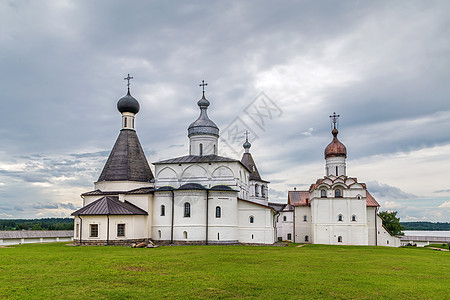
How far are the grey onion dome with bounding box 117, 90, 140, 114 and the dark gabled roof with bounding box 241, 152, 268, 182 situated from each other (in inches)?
559

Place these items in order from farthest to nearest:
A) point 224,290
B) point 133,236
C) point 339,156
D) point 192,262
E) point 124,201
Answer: point 339,156
point 124,201
point 133,236
point 192,262
point 224,290

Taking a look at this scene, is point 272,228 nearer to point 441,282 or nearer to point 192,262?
point 192,262

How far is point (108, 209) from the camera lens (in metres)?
27.5

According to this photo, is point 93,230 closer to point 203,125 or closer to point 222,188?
point 222,188

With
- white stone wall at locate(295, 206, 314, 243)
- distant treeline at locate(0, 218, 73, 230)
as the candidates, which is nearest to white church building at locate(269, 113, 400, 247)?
white stone wall at locate(295, 206, 314, 243)

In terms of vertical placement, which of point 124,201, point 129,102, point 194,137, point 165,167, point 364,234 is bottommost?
point 364,234

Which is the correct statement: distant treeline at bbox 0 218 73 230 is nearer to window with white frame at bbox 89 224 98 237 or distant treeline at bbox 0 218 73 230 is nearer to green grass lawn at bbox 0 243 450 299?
window with white frame at bbox 89 224 98 237

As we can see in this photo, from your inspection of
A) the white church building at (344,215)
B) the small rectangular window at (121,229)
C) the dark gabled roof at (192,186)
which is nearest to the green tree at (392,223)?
the white church building at (344,215)

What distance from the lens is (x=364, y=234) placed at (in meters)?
33.6

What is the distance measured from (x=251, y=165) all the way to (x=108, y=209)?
19553 millimetres

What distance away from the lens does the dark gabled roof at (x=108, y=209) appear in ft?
89.8

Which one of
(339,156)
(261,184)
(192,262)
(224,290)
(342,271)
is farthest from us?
(261,184)

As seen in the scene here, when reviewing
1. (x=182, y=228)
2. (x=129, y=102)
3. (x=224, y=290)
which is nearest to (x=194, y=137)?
(x=129, y=102)

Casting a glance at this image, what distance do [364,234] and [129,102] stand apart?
23641 mm
